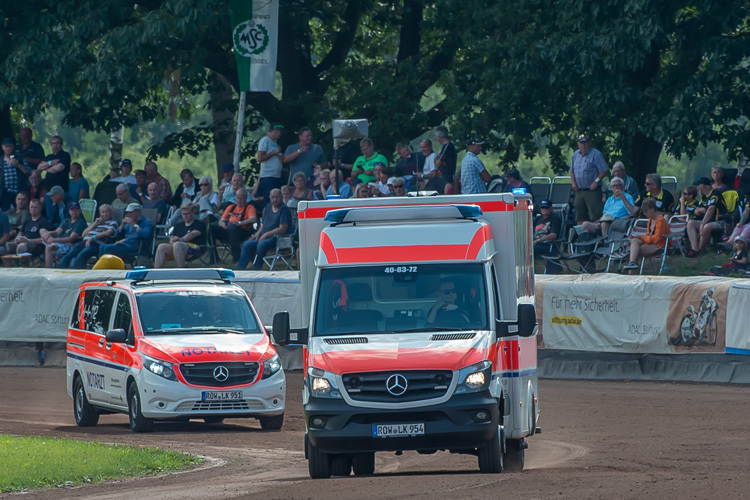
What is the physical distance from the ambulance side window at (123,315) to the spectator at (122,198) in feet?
39.1

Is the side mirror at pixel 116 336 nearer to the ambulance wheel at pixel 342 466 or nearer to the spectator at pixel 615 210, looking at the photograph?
the ambulance wheel at pixel 342 466

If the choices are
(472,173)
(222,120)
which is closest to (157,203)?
(472,173)

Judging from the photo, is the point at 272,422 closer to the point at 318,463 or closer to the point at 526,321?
the point at 318,463

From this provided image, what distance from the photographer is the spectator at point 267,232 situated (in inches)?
1053

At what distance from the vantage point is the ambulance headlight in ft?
→ 55.9

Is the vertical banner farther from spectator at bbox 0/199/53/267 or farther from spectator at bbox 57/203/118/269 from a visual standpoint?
spectator at bbox 0/199/53/267

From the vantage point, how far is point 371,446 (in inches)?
472

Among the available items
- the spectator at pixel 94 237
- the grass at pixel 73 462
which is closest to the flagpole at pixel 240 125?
the spectator at pixel 94 237

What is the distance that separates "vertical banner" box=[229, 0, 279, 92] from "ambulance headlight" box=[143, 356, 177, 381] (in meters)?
12.1

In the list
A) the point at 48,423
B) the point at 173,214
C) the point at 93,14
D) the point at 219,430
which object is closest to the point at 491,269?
the point at 219,430

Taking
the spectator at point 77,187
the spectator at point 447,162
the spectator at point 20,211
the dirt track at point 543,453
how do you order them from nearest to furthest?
the dirt track at point 543,453 → the spectator at point 447,162 → the spectator at point 20,211 → the spectator at point 77,187

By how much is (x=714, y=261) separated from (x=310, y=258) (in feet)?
39.6

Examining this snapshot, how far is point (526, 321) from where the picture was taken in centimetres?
1250

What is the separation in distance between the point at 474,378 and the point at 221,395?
5.85 metres
